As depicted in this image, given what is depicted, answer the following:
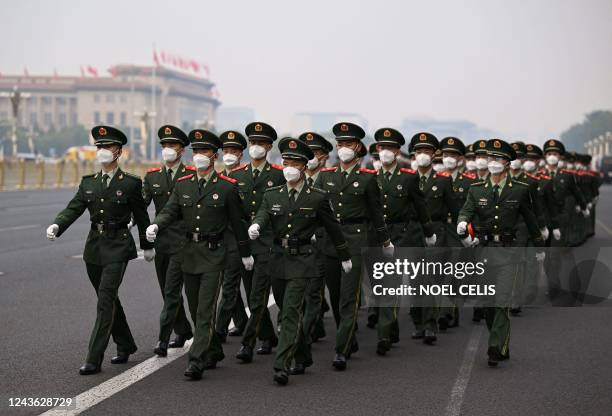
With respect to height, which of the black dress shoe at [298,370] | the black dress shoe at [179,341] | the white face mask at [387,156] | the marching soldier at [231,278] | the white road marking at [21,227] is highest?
the white face mask at [387,156]

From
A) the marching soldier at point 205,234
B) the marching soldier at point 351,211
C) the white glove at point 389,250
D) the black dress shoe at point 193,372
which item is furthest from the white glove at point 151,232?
the white glove at point 389,250

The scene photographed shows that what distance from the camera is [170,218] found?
8.89 m

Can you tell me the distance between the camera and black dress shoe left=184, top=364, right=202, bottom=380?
8.31 metres

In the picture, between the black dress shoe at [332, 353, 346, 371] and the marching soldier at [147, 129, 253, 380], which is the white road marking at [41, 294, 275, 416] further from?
the black dress shoe at [332, 353, 346, 371]

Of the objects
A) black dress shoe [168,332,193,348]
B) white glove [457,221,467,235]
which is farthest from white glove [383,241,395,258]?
black dress shoe [168,332,193,348]

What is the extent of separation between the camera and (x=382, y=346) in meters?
9.62

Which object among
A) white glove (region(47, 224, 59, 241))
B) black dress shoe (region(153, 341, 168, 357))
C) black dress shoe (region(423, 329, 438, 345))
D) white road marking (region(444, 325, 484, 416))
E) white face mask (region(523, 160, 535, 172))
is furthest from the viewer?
white face mask (region(523, 160, 535, 172))

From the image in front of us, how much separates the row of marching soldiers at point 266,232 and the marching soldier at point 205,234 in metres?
0.01

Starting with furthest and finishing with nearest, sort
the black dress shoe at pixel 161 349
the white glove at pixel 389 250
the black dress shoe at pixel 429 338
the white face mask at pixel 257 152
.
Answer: the black dress shoe at pixel 429 338 < the white face mask at pixel 257 152 < the white glove at pixel 389 250 < the black dress shoe at pixel 161 349

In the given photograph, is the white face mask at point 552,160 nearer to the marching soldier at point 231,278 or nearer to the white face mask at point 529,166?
the white face mask at point 529,166

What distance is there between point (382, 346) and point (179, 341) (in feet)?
6.25

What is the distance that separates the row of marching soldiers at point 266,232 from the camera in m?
8.62

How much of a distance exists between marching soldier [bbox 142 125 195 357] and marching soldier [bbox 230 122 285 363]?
61 centimetres

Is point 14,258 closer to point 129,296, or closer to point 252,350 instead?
point 129,296
